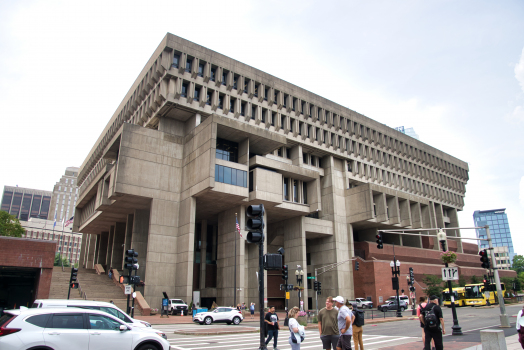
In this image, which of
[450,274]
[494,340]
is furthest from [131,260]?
[494,340]

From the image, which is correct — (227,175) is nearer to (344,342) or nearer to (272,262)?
(272,262)

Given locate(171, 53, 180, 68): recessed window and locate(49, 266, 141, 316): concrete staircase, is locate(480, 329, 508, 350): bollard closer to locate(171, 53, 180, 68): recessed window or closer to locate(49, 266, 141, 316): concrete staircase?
locate(49, 266, 141, 316): concrete staircase

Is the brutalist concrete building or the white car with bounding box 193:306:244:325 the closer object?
the white car with bounding box 193:306:244:325

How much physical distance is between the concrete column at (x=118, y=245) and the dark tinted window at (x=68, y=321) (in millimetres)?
52899

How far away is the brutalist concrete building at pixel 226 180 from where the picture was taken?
146 ft

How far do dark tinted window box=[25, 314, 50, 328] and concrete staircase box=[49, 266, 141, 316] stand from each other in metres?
30.7

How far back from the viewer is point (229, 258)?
1847 inches

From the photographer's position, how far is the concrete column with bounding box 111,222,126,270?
5897 cm

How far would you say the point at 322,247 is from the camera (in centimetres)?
6125

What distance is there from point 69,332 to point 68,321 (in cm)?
32

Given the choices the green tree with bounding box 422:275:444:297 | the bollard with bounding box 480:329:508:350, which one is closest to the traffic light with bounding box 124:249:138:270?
the bollard with bounding box 480:329:508:350

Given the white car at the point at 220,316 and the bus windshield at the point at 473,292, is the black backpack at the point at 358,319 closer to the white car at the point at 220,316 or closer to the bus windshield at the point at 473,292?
the white car at the point at 220,316

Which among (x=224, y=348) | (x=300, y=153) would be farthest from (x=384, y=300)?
(x=224, y=348)

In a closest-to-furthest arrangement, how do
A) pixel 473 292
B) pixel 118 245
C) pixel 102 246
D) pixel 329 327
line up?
pixel 329 327, pixel 473 292, pixel 118 245, pixel 102 246
